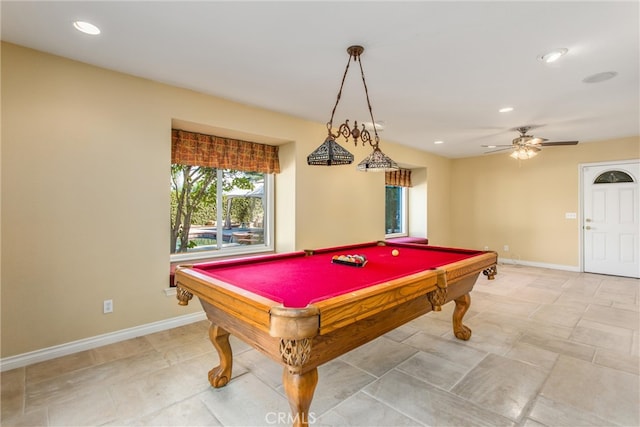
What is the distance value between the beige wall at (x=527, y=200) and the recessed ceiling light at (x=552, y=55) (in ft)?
14.4

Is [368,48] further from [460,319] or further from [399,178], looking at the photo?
[399,178]

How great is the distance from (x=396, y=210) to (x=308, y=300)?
19.0 feet

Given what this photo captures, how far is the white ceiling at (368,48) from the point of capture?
193 cm

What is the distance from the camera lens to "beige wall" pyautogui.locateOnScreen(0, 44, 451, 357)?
7.77 feet

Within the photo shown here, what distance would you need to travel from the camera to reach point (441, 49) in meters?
2.38

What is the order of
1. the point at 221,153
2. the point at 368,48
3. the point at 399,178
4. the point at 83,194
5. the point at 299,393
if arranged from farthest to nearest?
the point at 399,178 < the point at 221,153 < the point at 83,194 < the point at 368,48 < the point at 299,393

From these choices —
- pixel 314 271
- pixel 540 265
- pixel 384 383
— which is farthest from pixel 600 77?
pixel 540 265

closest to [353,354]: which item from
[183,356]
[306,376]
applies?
[306,376]

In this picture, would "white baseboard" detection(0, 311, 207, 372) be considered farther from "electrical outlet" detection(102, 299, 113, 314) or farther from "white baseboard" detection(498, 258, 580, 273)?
"white baseboard" detection(498, 258, 580, 273)

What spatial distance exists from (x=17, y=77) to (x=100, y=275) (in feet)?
5.65

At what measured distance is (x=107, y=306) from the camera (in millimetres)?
2771

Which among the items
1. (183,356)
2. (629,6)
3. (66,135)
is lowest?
(183,356)

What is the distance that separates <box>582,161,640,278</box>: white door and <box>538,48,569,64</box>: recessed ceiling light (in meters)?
4.46

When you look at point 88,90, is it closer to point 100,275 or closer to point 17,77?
point 17,77
